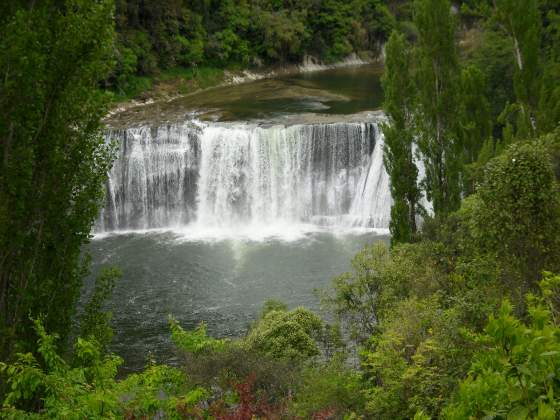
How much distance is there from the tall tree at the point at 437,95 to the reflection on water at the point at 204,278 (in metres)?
5.22

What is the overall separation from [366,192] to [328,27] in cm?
3713

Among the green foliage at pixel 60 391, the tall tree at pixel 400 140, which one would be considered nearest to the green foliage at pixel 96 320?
the green foliage at pixel 60 391

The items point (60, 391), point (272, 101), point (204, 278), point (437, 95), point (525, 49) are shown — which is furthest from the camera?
point (272, 101)

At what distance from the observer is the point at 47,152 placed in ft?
23.3

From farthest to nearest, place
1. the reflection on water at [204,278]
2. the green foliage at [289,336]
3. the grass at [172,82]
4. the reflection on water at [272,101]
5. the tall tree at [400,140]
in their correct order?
the grass at [172,82] → the reflection on water at [272,101] → the reflection on water at [204,278] → the tall tree at [400,140] → the green foliage at [289,336]

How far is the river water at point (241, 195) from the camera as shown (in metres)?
22.7

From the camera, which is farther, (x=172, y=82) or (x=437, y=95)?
(x=172, y=82)

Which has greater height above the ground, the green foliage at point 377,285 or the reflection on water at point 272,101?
the reflection on water at point 272,101

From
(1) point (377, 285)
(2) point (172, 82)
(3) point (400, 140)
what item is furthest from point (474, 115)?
(2) point (172, 82)

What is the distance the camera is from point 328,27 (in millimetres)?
60219

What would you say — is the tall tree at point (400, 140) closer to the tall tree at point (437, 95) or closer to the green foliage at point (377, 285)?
the tall tree at point (437, 95)

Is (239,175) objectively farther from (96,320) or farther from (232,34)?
(232,34)

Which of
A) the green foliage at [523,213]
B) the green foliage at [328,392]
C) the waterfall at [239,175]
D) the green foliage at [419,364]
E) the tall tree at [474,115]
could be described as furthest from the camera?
the waterfall at [239,175]

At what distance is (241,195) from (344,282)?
15454 millimetres
